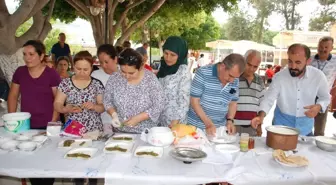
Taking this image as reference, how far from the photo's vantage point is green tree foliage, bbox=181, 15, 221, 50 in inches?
1351

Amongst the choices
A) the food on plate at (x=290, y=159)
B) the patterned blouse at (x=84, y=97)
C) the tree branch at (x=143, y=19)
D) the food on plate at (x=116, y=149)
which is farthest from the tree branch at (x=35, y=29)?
the tree branch at (x=143, y=19)

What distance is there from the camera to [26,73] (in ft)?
9.10

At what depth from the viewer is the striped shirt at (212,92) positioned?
2.62 meters

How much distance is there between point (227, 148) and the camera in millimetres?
2184

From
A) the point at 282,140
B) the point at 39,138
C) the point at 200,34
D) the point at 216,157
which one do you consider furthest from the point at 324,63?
the point at 200,34

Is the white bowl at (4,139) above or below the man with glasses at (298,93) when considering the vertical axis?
below

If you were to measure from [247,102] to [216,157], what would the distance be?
1278 millimetres

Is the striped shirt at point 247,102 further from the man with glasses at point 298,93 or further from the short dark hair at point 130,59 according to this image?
the short dark hair at point 130,59

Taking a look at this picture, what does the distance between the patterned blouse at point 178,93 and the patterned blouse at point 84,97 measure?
0.62 m

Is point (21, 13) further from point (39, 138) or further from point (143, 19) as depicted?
point (143, 19)

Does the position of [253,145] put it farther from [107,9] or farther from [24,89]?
[107,9]

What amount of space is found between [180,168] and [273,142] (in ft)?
2.71

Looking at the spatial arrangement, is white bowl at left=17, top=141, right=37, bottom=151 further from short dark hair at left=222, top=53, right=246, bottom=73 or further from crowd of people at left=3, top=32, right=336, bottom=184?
short dark hair at left=222, top=53, right=246, bottom=73

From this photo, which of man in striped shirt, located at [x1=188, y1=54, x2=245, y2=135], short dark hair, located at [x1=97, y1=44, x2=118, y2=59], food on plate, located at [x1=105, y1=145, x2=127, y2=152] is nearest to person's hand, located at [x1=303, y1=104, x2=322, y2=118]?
man in striped shirt, located at [x1=188, y1=54, x2=245, y2=135]
